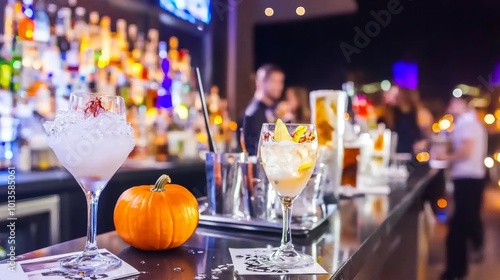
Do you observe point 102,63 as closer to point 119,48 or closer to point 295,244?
point 119,48

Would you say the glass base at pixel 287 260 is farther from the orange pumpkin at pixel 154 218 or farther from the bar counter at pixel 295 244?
the orange pumpkin at pixel 154 218

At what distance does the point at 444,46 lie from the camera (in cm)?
723

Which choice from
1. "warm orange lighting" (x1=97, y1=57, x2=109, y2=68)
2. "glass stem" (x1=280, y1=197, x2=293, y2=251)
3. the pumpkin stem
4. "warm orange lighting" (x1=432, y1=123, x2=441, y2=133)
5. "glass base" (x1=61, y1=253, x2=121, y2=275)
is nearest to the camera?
"glass base" (x1=61, y1=253, x2=121, y2=275)

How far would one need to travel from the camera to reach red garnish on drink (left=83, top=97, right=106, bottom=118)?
96 cm

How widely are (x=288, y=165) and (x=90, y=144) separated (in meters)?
0.40

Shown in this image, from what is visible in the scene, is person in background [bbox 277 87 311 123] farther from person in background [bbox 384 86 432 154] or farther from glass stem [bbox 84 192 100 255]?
glass stem [bbox 84 192 100 255]

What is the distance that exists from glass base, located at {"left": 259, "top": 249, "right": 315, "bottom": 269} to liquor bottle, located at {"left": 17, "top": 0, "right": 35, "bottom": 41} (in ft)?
8.72

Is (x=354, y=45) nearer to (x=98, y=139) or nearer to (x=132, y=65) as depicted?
(x=132, y=65)

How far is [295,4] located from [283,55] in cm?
112

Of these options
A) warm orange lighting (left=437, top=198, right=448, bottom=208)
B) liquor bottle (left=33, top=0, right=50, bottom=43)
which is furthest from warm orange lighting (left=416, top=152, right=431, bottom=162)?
liquor bottle (left=33, top=0, right=50, bottom=43)

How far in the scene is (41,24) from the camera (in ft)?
10.4

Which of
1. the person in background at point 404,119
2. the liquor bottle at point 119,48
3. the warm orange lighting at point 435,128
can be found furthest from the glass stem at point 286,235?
the warm orange lighting at point 435,128

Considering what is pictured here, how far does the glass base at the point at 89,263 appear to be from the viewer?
0.90 meters

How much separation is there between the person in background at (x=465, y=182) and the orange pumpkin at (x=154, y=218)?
3.85 meters
